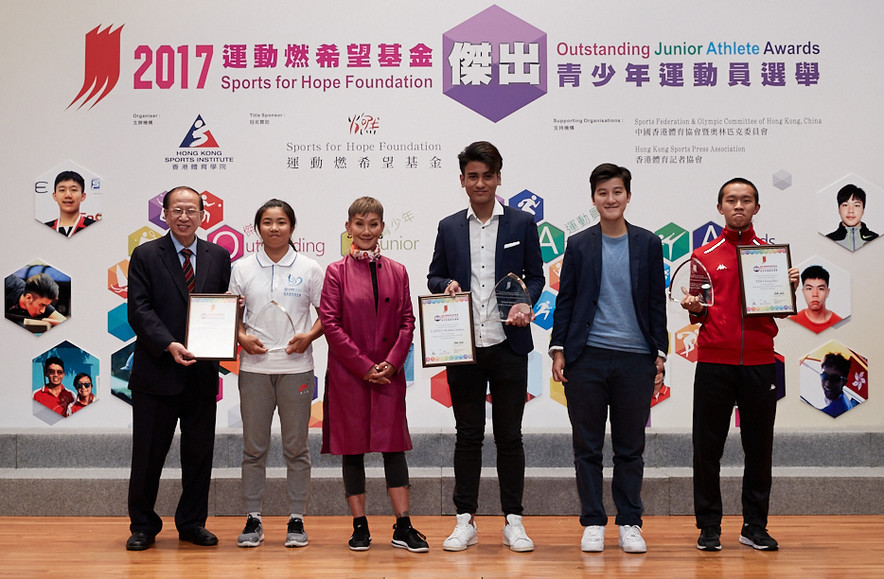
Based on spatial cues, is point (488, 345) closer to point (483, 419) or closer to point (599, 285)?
point (483, 419)

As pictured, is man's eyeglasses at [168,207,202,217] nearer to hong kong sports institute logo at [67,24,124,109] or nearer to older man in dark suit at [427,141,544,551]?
older man in dark suit at [427,141,544,551]

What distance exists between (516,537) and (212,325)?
4.61ft

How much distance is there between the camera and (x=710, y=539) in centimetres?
311

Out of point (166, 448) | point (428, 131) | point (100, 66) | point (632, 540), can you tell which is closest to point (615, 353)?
point (632, 540)

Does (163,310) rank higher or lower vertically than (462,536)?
higher

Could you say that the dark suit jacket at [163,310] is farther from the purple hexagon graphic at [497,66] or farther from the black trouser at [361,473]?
the purple hexagon graphic at [497,66]

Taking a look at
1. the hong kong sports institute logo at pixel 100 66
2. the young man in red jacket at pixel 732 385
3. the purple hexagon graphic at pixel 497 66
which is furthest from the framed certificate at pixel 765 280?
the hong kong sports institute logo at pixel 100 66

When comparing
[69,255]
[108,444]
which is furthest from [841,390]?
[69,255]

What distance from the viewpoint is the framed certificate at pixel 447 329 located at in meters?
3.04

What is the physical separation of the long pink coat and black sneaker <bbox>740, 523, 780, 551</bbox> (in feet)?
4.45

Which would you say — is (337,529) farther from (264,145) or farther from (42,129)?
(42,129)

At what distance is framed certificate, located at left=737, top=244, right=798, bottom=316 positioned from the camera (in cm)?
309

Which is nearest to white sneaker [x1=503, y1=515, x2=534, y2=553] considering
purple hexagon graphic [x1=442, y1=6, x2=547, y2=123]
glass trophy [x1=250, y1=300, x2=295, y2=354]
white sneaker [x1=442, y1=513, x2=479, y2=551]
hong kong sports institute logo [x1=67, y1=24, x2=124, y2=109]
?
white sneaker [x1=442, y1=513, x2=479, y2=551]

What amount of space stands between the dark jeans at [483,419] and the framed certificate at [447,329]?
116 mm
